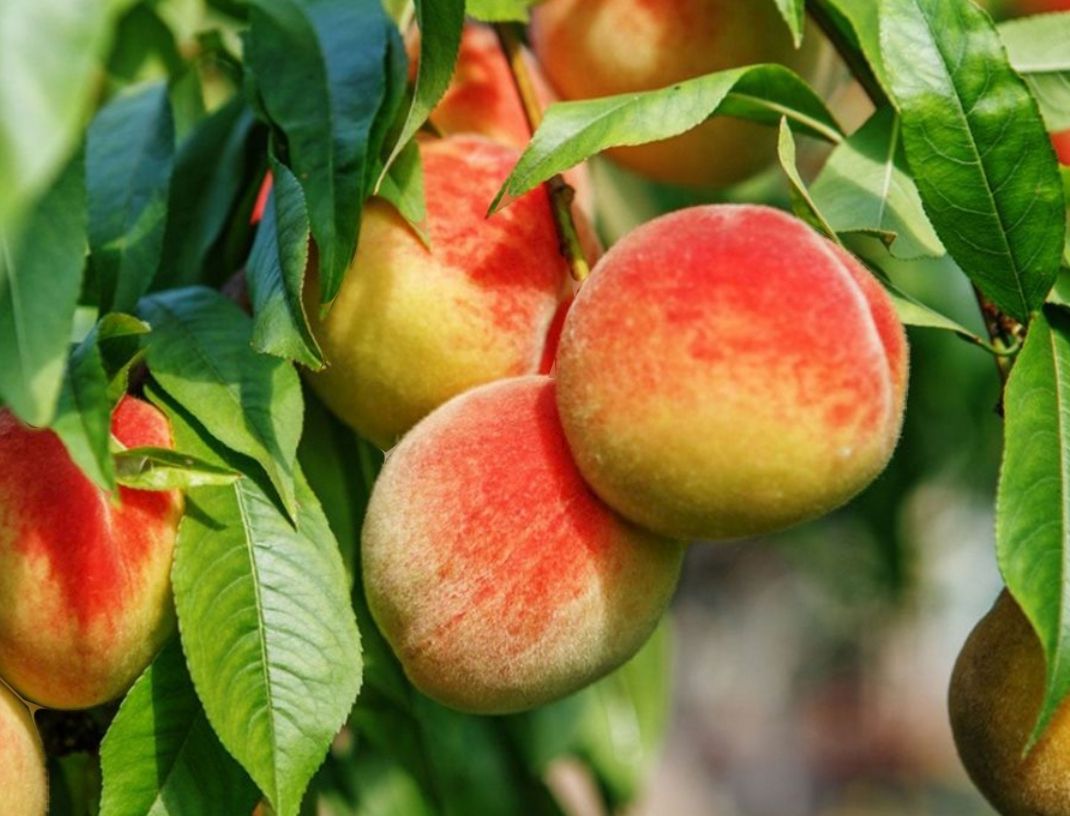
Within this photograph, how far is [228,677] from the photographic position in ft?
2.32

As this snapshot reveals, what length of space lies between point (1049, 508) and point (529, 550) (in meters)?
0.24

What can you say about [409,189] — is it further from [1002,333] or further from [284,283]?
[1002,333]

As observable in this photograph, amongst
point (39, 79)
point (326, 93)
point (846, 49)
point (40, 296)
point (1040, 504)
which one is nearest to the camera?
point (39, 79)

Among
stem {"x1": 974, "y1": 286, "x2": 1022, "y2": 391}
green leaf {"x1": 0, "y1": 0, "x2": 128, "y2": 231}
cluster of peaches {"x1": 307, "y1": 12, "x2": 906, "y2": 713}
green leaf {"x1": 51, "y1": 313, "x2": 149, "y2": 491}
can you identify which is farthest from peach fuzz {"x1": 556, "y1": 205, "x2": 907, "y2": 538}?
green leaf {"x1": 0, "y1": 0, "x2": 128, "y2": 231}

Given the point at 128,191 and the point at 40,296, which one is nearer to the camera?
the point at 40,296

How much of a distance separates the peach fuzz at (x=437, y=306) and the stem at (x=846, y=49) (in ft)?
0.74

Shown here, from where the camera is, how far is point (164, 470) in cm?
71

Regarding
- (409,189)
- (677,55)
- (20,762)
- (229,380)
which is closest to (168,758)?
(20,762)

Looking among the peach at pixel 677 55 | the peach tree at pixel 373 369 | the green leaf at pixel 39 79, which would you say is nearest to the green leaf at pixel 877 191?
the peach tree at pixel 373 369

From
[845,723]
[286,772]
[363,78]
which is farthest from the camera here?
[845,723]

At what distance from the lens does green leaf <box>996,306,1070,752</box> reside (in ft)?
2.22

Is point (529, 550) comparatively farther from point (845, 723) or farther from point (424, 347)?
point (845, 723)

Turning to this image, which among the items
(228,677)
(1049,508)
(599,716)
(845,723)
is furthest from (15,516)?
(845,723)

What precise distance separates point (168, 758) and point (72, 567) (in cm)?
11
